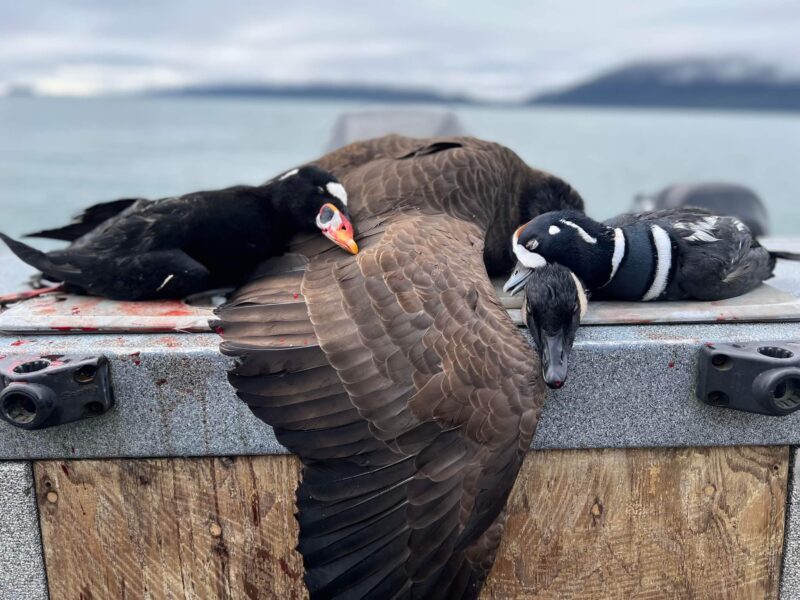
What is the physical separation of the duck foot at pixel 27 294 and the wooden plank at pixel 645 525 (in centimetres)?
202

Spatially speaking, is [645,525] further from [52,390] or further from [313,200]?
[52,390]

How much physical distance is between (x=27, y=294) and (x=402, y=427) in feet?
5.77

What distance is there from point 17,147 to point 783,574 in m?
19.7

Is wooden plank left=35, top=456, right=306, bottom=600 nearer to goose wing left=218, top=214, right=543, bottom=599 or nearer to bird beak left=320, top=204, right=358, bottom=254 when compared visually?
goose wing left=218, top=214, right=543, bottom=599

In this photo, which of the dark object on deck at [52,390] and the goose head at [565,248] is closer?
the dark object on deck at [52,390]

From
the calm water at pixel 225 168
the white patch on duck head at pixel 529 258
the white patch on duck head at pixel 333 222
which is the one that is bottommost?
the calm water at pixel 225 168

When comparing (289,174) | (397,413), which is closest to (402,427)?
(397,413)

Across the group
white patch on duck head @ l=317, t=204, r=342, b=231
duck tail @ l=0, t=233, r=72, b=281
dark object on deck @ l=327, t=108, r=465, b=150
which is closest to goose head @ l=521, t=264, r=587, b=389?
white patch on duck head @ l=317, t=204, r=342, b=231

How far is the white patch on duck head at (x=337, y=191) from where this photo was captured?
3.23 metres

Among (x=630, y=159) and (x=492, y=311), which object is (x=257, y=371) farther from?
(x=630, y=159)

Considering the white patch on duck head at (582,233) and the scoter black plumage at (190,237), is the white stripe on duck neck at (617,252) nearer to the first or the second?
the white patch on duck head at (582,233)

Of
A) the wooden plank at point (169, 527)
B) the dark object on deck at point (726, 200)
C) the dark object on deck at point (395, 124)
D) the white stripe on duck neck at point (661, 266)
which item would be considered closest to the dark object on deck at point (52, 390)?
the wooden plank at point (169, 527)

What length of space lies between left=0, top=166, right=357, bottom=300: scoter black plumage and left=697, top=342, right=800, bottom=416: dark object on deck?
131cm

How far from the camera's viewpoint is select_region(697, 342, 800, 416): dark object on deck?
2.30m
